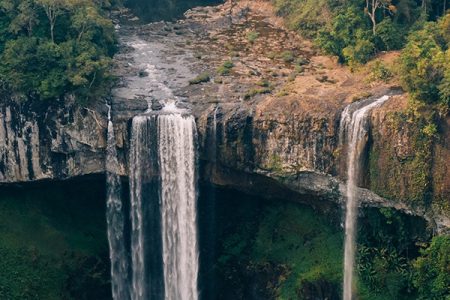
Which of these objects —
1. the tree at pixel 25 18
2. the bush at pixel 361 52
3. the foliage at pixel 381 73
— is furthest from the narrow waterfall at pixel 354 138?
the tree at pixel 25 18

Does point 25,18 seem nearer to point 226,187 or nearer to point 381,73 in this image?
point 226,187

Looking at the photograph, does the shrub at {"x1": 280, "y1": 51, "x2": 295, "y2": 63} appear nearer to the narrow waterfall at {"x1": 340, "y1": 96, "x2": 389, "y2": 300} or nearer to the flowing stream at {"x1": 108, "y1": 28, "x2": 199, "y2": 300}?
the flowing stream at {"x1": 108, "y1": 28, "x2": 199, "y2": 300}

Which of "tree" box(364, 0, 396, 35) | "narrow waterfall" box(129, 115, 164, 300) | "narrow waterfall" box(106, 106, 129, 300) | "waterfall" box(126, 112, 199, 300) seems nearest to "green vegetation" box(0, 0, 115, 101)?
"narrow waterfall" box(129, 115, 164, 300)

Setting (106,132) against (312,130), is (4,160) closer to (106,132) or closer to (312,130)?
(106,132)

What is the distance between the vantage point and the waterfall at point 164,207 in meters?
37.1

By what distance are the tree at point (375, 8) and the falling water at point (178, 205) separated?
44.7 feet

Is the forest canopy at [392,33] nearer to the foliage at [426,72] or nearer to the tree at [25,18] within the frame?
the foliage at [426,72]

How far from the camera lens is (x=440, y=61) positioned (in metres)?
34.2

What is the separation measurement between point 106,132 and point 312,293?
44.4ft

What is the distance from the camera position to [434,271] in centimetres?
3453

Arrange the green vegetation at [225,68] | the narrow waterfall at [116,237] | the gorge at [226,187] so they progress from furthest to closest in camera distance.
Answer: the green vegetation at [225,68] → the narrow waterfall at [116,237] → the gorge at [226,187]

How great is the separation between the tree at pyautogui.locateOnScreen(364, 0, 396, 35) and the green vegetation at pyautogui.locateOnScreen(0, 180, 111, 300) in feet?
60.8

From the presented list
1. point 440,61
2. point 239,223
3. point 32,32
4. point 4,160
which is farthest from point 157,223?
point 440,61

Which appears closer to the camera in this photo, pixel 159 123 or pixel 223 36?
pixel 159 123
